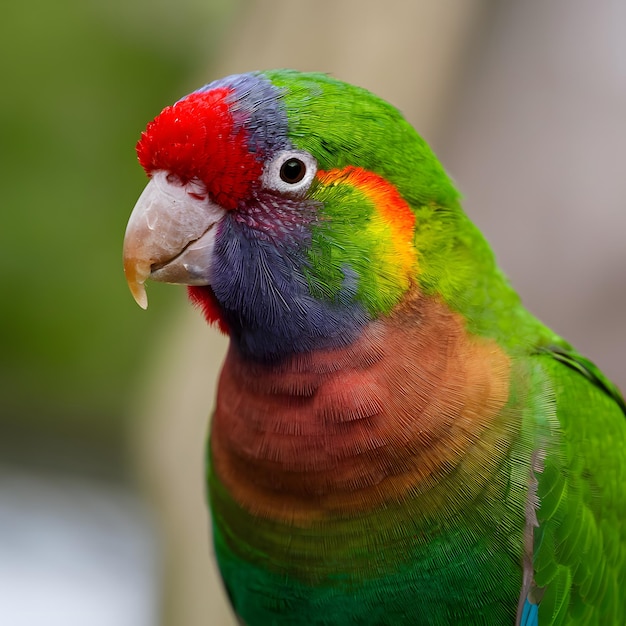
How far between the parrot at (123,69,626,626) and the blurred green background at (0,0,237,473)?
2.25 metres

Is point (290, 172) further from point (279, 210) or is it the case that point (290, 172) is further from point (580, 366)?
→ point (580, 366)

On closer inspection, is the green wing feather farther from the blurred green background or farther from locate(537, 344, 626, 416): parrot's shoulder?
the blurred green background

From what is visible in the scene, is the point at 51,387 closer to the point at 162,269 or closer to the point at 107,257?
the point at 107,257

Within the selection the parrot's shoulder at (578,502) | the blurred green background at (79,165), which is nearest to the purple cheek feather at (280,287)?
the parrot's shoulder at (578,502)

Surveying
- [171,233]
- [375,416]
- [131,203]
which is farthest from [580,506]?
[131,203]

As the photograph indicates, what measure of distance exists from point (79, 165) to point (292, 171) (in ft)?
10.4

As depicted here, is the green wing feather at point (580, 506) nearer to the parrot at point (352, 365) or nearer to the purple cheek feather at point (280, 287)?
the parrot at point (352, 365)

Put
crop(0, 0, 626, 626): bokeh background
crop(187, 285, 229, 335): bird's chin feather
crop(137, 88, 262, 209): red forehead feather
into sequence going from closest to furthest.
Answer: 1. crop(137, 88, 262, 209): red forehead feather
2. crop(187, 285, 229, 335): bird's chin feather
3. crop(0, 0, 626, 626): bokeh background

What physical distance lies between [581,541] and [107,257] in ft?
11.4

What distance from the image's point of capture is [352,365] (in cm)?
149

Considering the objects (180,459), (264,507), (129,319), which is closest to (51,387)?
(129,319)

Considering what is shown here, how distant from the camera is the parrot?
1456 mm

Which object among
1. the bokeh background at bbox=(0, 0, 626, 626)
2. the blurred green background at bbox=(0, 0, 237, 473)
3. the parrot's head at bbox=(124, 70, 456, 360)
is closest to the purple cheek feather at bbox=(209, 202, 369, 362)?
the parrot's head at bbox=(124, 70, 456, 360)

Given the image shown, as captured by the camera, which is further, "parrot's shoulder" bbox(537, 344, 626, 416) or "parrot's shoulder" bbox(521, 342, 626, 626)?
"parrot's shoulder" bbox(537, 344, 626, 416)
